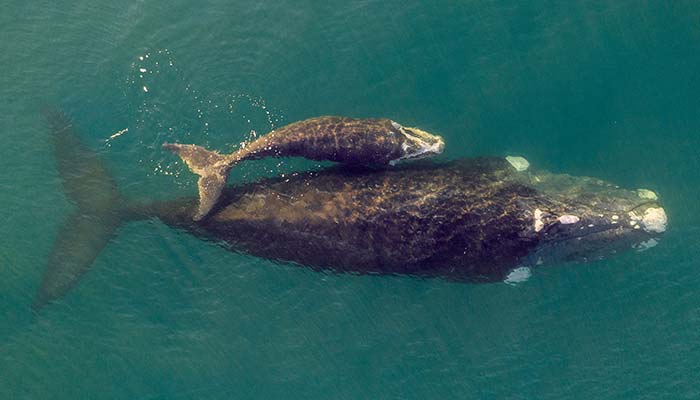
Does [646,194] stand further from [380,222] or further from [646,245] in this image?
[380,222]

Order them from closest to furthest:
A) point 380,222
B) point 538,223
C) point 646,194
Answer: point 380,222 → point 538,223 → point 646,194

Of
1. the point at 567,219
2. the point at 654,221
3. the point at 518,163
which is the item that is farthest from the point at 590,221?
the point at 518,163

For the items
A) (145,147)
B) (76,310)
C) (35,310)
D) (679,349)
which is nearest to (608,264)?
(679,349)

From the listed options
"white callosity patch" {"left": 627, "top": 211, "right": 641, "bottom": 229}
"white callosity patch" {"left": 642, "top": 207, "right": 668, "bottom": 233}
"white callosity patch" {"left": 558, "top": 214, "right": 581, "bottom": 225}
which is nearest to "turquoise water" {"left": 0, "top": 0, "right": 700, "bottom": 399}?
"white callosity patch" {"left": 642, "top": 207, "right": 668, "bottom": 233}

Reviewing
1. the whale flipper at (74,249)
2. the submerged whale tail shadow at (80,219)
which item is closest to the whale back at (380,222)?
the submerged whale tail shadow at (80,219)

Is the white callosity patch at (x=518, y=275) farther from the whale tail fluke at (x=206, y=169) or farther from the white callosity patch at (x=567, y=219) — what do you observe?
the whale tail fluke at (x=206, y=169)

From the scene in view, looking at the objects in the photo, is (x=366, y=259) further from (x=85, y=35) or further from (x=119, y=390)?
(x=85, y=35)
